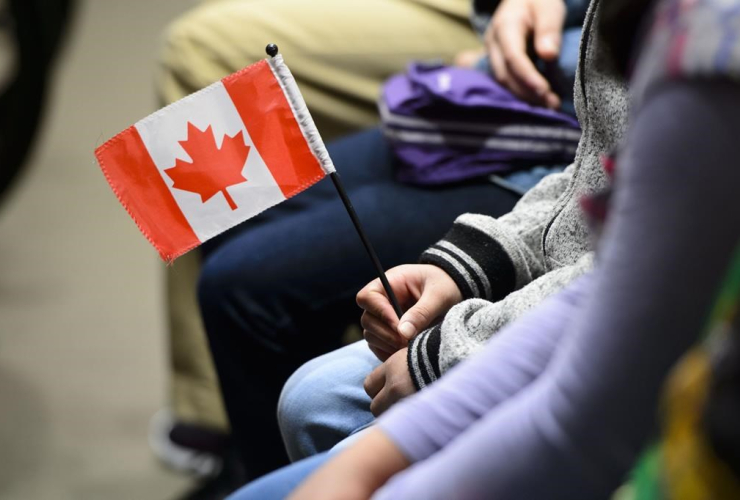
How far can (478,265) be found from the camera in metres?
0.79

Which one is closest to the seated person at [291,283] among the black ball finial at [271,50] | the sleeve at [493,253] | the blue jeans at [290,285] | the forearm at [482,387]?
the blue jeans at [290,285]

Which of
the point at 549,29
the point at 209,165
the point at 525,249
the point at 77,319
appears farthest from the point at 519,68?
the point at 77,319

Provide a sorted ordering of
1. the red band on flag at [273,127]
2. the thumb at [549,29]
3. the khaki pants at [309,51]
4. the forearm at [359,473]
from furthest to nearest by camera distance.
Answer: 1. the khaki pants at [309,51]
2. the thumb at [549,29]
3. the red band on flag at [273,127]
4. the forearm at [359,473]

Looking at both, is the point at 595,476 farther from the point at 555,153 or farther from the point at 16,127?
the point at 16,127

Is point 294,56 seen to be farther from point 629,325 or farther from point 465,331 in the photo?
point 629,325

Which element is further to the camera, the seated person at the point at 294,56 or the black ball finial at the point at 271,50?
the seated person at the point at 294,56

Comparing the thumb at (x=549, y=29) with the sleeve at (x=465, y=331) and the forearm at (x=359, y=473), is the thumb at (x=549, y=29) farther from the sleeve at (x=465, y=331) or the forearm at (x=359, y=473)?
the forearm at (x=359, y=473)

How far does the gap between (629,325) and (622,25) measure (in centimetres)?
15

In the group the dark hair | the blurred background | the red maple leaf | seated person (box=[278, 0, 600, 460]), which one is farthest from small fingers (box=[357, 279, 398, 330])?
the blurred background

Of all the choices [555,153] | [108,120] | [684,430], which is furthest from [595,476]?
[108,120]

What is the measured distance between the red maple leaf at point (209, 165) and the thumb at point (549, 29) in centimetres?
38

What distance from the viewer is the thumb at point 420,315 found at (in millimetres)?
730

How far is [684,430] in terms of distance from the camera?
41 centimetres

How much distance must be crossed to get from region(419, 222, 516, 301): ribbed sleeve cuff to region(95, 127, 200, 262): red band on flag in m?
0.20
